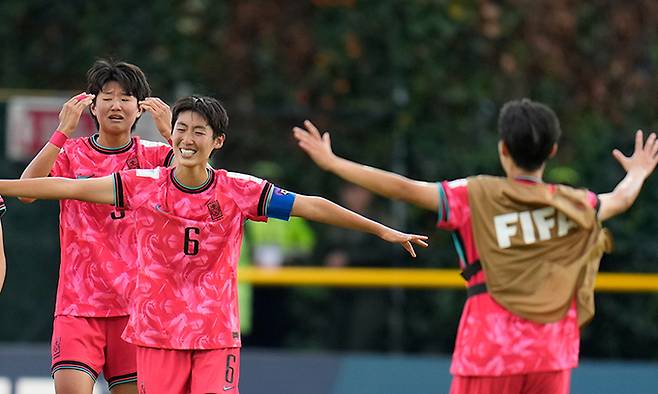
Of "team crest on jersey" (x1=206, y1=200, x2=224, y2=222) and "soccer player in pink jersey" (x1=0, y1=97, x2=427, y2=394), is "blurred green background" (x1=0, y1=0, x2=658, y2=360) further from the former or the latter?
"team crest on jersey" (x1=206, y1=200, x2=224, y2=222)

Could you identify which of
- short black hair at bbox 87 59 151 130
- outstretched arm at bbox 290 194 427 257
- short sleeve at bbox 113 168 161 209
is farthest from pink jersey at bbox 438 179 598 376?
short black hair at bbox 87 59 151 130

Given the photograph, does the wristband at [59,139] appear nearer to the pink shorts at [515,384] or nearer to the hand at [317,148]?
the hand at [317,148]

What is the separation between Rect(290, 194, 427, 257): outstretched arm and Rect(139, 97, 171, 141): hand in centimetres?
85

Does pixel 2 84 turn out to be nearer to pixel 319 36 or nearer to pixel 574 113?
pixel 319 36

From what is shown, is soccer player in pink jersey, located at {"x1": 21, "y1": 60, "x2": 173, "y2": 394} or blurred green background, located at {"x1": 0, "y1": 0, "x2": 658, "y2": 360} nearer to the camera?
soccer player in pink jersey, located at {"x1": 21, "y1": 60, "x2": 173, "y2": 394}

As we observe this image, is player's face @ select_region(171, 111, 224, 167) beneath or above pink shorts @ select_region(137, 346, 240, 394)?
above

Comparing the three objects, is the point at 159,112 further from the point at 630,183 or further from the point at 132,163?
the point at 630,183

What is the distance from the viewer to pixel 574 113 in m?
14.0

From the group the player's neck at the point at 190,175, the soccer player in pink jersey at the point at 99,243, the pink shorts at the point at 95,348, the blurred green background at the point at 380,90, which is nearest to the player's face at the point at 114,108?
the soccer player in pink jersey at the point at 99,243

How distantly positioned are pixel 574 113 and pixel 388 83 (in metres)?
1.99

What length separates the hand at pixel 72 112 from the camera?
265 inches

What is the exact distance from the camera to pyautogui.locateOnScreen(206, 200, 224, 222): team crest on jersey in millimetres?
6410

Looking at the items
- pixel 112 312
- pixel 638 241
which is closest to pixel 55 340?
pixel 112 312

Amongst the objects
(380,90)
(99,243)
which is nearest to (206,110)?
(99,243)
